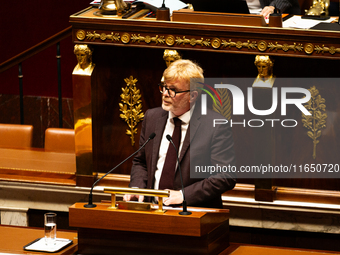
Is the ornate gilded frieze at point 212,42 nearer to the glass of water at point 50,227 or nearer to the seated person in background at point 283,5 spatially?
the seated person in background at point 283,5

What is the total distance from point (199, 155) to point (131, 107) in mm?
1082

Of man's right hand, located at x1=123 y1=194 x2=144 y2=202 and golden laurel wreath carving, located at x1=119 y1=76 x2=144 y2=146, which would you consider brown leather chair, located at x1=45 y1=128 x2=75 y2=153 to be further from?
man's right hand, located at x1=123 y1=194 x2=144 y2=202

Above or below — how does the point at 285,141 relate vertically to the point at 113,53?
below

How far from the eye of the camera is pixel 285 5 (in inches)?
163

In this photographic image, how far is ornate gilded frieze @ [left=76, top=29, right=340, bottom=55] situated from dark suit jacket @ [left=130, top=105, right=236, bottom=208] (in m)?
0.75

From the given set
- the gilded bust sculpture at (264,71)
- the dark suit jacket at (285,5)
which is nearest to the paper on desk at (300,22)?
the gilded bust sculpture at (264,71)

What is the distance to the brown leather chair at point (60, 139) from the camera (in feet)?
13.8

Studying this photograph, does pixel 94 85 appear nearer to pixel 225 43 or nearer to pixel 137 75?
pixel 137 75

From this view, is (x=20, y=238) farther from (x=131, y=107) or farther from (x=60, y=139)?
(x=60, y=139)

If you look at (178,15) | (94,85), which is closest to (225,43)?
(178,15)

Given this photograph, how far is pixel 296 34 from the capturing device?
335 cm

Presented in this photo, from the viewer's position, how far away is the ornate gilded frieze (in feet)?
11.0

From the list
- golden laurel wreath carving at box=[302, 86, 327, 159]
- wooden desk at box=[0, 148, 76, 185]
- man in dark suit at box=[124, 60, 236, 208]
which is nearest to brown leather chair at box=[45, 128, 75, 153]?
wooden desk at box=[0, 148, 76, 185]

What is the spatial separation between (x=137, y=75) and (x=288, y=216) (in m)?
1.29
